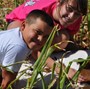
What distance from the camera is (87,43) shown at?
308 centimetres

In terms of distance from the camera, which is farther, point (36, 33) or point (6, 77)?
point (6, 77)

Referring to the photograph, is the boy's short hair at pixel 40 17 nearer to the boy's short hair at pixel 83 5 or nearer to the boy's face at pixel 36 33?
the boy's face at pixel 36 33

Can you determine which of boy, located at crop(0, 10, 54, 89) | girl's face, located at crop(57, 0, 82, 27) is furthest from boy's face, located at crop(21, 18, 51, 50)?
girl's face, located at crop(57, 0, 82, 27)

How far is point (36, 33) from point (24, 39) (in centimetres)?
11

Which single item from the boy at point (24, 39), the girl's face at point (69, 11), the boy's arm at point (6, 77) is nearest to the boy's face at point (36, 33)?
the boy at point (24, 39)

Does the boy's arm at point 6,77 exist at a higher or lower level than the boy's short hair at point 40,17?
lower

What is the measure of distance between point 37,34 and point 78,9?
472 mm

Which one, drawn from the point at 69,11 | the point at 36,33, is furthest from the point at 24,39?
the point at 69,11

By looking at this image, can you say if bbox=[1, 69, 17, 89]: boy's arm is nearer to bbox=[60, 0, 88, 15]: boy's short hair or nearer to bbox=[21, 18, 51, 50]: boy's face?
bbox=[21, 18, 51, 50]: boy's face

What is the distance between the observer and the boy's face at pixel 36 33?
2004 millimetres

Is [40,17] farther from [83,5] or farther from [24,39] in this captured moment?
[83,5]

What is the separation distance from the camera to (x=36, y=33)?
6.58 ft

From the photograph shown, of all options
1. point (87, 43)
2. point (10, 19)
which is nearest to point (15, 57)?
point (10, 19)

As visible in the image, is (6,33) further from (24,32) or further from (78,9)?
(78,9)
